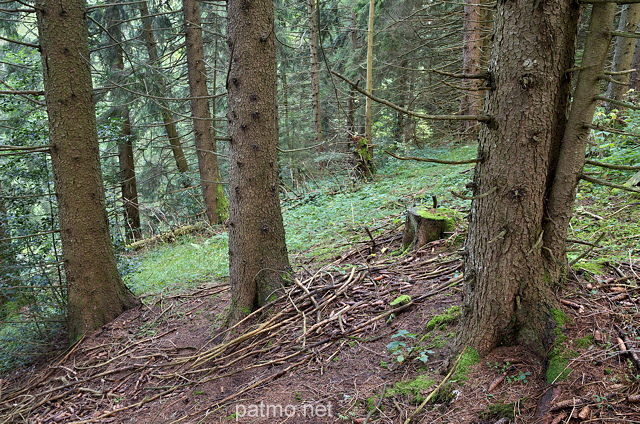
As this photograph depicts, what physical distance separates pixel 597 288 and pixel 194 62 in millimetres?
9491

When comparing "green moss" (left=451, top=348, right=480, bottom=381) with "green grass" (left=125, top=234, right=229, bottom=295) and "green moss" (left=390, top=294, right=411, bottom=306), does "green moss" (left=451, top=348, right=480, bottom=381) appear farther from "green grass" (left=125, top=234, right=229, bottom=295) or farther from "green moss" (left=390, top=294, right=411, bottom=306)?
"green grass" (left=125, top=234, right=229, bottom=295)

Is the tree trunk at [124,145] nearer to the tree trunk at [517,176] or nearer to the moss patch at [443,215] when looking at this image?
the moss patch at [443,215]

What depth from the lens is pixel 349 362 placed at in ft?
9.59

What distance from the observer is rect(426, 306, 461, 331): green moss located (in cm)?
278

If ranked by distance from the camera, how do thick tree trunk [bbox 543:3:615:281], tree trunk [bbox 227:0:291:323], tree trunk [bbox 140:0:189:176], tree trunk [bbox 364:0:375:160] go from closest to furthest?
thick tree trunk [bbox 543:3:615:281] → tree trunk [bbox 227:0:291:323] → tree trunk [bbox 140:0:189:176] → tree trunk [bbox 364:0:375:160]

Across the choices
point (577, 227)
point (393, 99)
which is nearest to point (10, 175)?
point (577, 227)

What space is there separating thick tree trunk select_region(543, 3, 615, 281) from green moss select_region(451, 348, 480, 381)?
664 millimetres

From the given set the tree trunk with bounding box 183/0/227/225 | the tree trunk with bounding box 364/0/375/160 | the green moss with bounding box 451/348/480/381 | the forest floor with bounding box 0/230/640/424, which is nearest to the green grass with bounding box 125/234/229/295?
the forest floor with bounding box 0/230/640/424

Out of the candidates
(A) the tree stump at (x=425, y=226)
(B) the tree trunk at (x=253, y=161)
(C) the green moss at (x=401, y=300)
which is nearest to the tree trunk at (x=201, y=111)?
(B) the tree trunk at (x=253, y=161)

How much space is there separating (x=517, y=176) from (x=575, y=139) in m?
0.38

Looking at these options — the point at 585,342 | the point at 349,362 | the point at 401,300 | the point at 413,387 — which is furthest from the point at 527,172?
the point at 349,362

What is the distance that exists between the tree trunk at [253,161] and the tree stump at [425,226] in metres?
1.59

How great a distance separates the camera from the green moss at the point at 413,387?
2.37 metres

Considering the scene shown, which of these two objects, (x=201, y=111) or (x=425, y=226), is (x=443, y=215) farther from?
(x=201, y=111)
